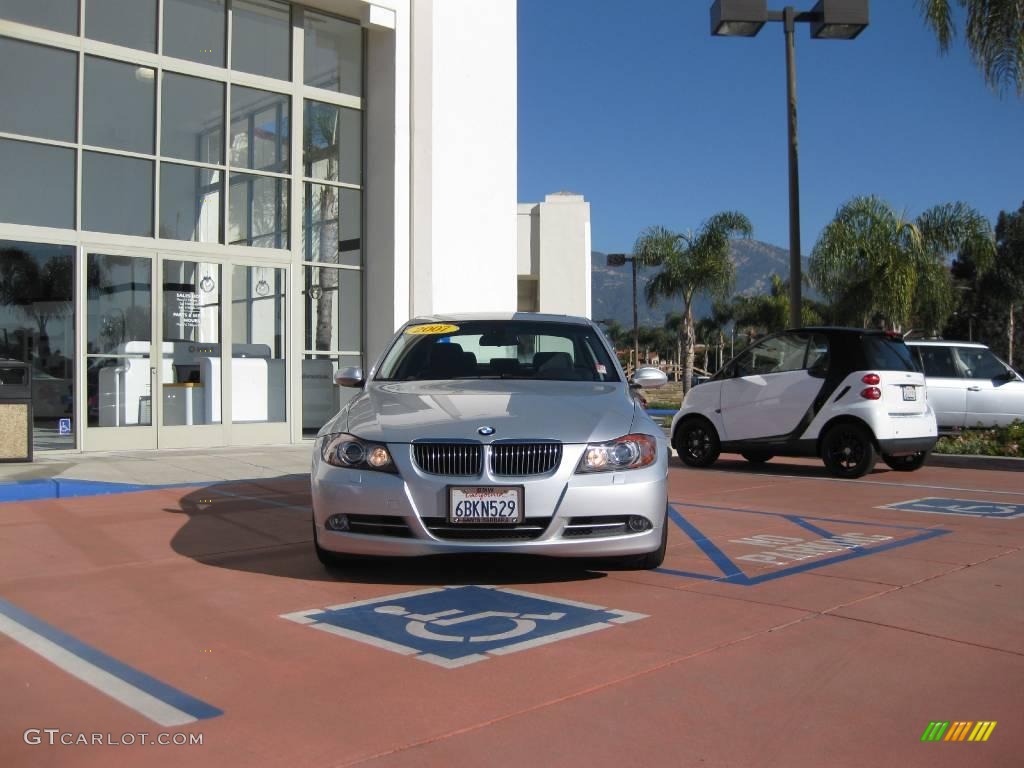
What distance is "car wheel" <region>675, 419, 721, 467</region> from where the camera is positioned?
12.7 metres

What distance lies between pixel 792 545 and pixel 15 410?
842 centimetres

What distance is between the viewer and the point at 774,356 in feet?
39.5

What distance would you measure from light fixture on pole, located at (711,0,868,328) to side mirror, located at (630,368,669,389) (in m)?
8.23

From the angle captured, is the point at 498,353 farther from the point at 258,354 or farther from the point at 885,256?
the point at 885,256

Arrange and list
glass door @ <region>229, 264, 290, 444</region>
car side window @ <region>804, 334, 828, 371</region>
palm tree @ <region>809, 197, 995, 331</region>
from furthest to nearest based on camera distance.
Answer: palm tree @ <region>809, 197, 995, 331</region> < glass door @ <region>229, 264, 290, 444</region> < car side window @ <region>804, 334, 828, 371</region>

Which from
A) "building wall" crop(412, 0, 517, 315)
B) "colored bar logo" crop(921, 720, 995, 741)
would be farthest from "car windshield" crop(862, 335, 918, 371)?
"colored bar logo" crop(921, 720, 995, 741)

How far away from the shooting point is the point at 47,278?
12484mm

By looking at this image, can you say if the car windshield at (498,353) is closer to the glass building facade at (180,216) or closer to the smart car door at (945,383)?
the glass building facade at (180,216)

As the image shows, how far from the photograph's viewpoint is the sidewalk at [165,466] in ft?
33.1

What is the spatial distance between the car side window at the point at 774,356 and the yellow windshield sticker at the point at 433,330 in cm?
591

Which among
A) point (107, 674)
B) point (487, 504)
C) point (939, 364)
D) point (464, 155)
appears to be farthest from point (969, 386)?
point (107, 674)

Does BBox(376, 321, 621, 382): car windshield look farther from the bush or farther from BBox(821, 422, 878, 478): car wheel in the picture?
the bush

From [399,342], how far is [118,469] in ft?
16.8

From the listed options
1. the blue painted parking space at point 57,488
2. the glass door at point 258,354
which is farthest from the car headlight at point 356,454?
the glass door at point 258,354
